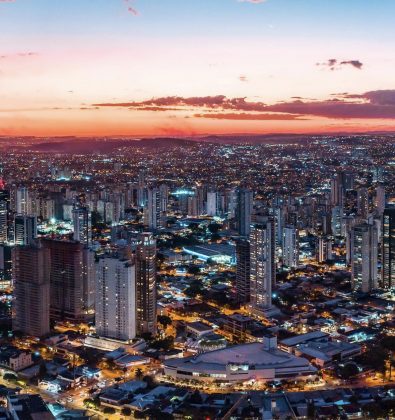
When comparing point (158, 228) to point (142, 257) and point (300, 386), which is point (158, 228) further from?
point (300, 386)

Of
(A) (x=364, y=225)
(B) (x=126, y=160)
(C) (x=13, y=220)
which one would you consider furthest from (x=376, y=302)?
(B) (x=126, y=160)

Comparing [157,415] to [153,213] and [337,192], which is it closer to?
[153,213]

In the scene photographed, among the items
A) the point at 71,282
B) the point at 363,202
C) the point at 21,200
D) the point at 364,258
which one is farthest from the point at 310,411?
the point at 21,200

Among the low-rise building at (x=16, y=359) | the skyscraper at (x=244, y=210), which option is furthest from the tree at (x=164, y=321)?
the skyscraper at (x=244, y=210)

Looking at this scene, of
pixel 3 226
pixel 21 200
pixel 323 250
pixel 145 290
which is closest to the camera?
pixel 145 290

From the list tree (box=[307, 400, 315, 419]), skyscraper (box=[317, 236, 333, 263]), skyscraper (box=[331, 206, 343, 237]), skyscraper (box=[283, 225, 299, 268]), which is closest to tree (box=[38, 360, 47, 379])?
tree (box=[307, 400, 315, 419])

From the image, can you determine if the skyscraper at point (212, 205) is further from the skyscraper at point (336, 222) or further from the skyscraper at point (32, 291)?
the skyscraper at point (32, 291)
